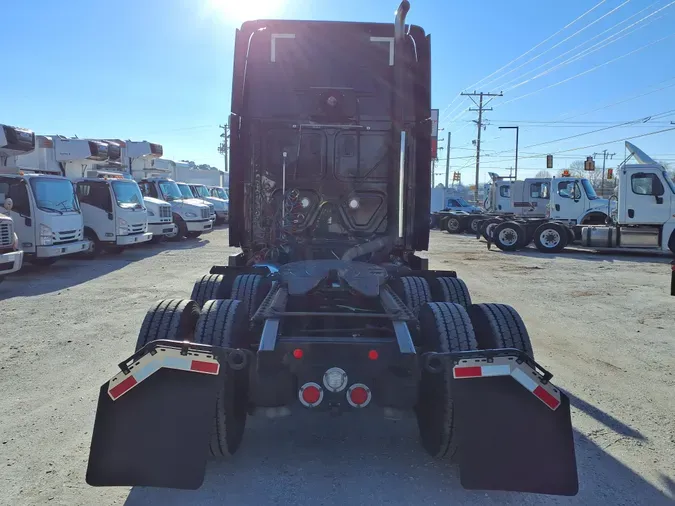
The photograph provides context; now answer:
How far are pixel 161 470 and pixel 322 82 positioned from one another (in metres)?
4.65

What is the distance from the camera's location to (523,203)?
25.5m

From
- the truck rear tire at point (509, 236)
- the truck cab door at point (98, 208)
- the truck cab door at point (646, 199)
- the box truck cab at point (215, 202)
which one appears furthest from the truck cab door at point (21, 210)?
the truck cab door at point (646, 199)

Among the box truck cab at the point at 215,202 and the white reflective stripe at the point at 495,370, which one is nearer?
the white reflective stripe at the point at 495,370

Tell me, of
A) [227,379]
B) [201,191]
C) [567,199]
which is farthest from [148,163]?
[227,379]

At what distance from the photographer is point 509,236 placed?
19.5 metres

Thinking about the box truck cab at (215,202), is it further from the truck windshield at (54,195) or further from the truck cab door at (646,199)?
the truck cab door at (646,199)

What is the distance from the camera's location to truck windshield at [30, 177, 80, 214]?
12117 millimetres

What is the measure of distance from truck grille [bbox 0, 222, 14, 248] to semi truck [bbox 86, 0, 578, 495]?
588 centimetres

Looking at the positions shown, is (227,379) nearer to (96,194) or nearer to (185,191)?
(96,194)

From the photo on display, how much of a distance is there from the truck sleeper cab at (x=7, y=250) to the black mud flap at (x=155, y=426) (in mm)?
8174

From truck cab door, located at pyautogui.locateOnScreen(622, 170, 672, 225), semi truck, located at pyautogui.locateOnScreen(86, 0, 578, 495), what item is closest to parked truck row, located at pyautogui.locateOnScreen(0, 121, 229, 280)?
semi truck, located at pyautogui.locateOnScreen(86, 0, 578, 495)

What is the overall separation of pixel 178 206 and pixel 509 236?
12914mm

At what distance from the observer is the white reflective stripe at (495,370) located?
282 cm

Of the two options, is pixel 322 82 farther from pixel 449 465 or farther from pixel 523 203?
pixel 523 203
